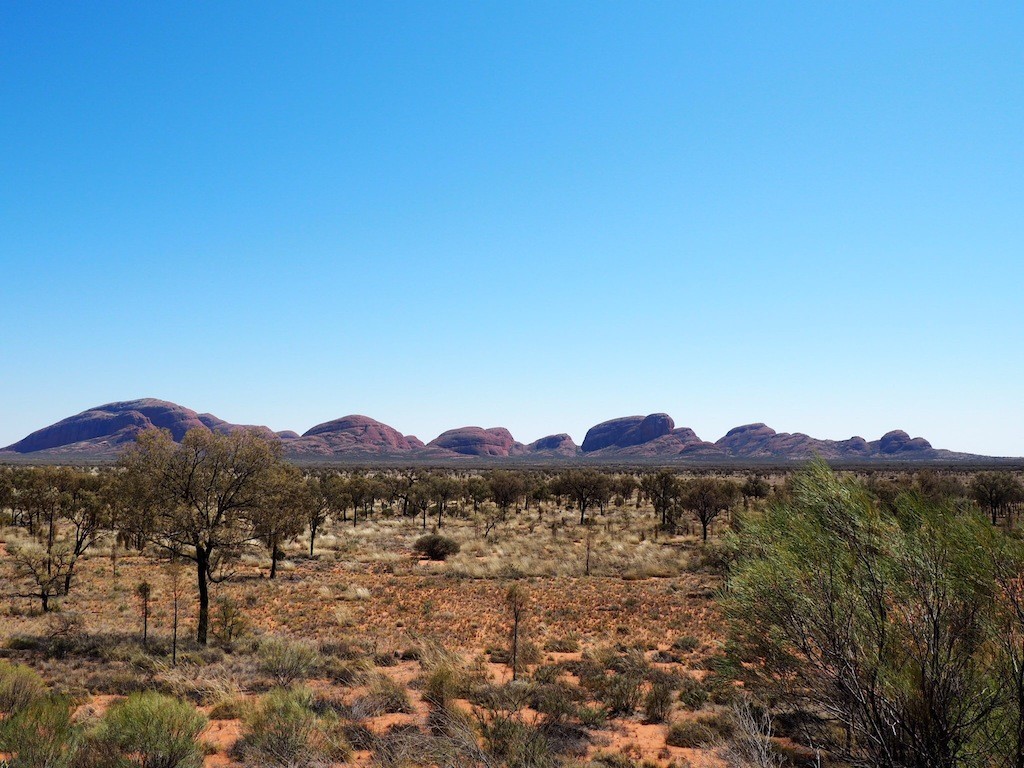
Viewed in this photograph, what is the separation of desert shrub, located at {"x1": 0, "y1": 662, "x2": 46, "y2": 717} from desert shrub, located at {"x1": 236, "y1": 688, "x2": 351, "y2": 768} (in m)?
3.63

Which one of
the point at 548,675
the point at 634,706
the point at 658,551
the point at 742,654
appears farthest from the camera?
the point at 658,551

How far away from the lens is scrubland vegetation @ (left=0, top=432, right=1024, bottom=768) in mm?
6184

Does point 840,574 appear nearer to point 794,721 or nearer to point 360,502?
point 794,721

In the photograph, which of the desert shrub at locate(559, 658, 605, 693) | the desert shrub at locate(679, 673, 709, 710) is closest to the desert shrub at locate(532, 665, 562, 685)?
the desert shrub at locate(559, 658, 605, 693)

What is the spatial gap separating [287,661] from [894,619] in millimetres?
12622

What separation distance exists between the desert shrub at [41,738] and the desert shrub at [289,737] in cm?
238

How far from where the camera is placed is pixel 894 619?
652 cm

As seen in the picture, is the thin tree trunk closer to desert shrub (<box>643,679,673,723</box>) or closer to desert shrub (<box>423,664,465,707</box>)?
desert shrub (<box>423,664,465,707</box>)

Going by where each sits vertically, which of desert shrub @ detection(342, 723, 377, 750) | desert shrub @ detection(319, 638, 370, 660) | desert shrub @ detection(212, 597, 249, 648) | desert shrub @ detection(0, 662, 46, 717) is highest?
desert shrub @ detection(0, 662, 46, 717)

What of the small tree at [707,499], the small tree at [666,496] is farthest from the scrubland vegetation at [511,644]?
the small tree at [666,496]

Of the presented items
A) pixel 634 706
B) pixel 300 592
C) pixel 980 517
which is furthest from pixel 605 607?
pixel 980 517

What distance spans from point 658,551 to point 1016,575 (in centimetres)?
3124

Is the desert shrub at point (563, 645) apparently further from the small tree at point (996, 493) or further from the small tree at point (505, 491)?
the small tree at point (996, 493)

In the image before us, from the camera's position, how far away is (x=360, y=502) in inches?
2165
